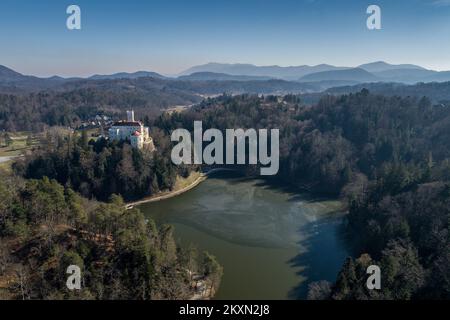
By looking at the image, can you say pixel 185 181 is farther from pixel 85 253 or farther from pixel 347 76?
pixel 347 76

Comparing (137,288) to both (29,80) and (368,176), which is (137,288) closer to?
(368,176)

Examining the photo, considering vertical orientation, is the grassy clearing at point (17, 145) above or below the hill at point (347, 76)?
below

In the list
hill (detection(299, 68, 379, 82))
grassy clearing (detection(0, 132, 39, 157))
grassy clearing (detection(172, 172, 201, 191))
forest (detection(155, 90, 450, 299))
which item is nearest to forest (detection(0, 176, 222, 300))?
forest (detection(155, 90, 450, 299))
